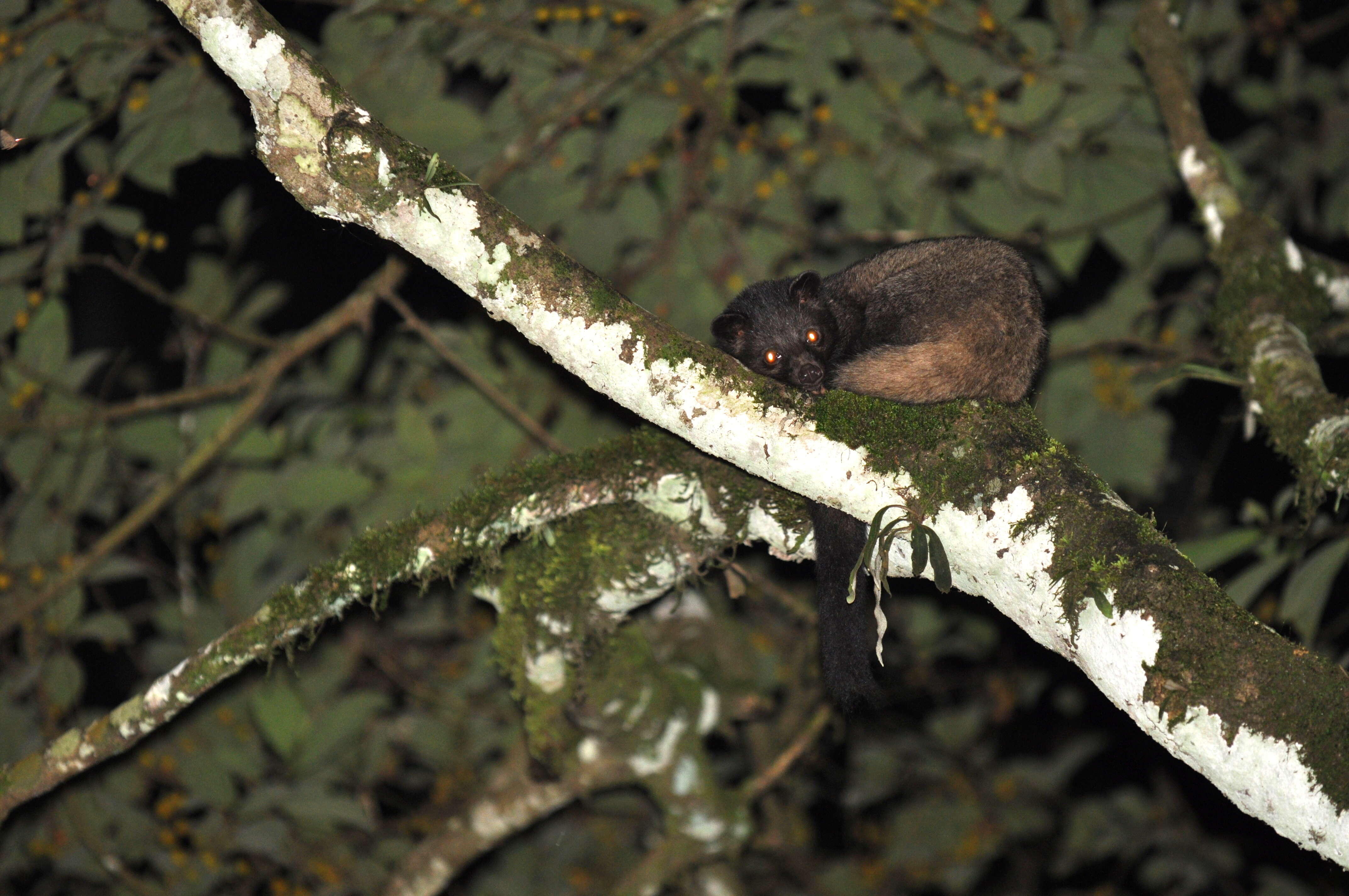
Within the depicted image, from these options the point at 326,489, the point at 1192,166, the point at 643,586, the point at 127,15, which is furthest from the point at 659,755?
the point at 127,15

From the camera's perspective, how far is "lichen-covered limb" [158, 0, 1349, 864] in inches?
79.8

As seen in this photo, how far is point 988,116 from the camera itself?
180 inches

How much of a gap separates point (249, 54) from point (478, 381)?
2262 millimetres

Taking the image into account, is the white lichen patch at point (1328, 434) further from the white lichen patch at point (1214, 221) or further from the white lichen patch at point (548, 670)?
the white lichen patch at point (548, 670)

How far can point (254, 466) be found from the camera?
16.0ft

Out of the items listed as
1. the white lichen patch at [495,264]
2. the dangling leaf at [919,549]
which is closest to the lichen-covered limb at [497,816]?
the dangling leaf at [919,549]

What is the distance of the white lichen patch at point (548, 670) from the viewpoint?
326 cm

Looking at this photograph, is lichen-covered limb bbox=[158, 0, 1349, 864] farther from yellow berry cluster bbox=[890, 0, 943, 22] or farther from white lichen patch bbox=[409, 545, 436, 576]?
yellow berry cluster bbox=[890, 0, 943, 22]

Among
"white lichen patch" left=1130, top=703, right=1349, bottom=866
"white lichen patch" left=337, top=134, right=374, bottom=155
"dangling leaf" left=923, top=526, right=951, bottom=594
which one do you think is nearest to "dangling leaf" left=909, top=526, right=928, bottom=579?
"dangling leaf" left=923, top=526, right=951, bottom=594

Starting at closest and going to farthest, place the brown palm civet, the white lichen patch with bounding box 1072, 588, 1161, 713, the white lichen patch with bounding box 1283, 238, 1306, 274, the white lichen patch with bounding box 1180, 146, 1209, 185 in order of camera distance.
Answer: the white lichen patch with bounding box 1072, 588, 1161, 713
the brown palm civet
the white lichen patch with bounding box 1283, 238, 1306, 274
the white lichen patch with bounding box 1180, 146, 1209, 185

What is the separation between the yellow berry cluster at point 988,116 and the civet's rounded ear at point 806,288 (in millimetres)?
1423

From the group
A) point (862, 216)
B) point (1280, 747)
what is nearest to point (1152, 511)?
point (1280, 747)

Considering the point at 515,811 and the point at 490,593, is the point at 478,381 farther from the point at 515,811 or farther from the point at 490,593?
the point at 515,811

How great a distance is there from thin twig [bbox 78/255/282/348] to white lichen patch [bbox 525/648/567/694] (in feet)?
7.66
